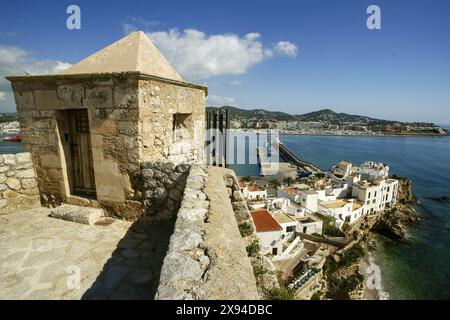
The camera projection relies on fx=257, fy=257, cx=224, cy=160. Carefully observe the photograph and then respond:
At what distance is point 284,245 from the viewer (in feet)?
74.2

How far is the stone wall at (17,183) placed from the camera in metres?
4.56

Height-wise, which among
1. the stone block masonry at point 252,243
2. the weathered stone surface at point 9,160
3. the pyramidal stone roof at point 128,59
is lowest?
the stone block masonry at point 252,243

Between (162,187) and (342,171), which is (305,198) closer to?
(342,171)

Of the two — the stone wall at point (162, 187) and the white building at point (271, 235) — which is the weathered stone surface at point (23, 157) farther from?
the white building at point (271, 235)

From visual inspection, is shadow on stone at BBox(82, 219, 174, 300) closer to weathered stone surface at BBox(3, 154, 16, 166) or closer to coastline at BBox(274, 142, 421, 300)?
weathered stone surface at BBox(3, 154, 16, 166)

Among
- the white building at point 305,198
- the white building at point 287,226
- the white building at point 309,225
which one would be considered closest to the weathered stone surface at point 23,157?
the white building at point 287,226

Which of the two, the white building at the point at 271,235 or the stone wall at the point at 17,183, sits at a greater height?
the stone wall at the point at 17,183

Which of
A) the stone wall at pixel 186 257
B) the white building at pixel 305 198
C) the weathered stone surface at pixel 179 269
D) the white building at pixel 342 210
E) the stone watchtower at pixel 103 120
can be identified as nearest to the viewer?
the stone wall at pixel 186 257

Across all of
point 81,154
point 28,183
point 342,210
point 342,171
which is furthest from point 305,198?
point 28,183

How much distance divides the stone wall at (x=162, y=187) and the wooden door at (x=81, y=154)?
3.99ft
